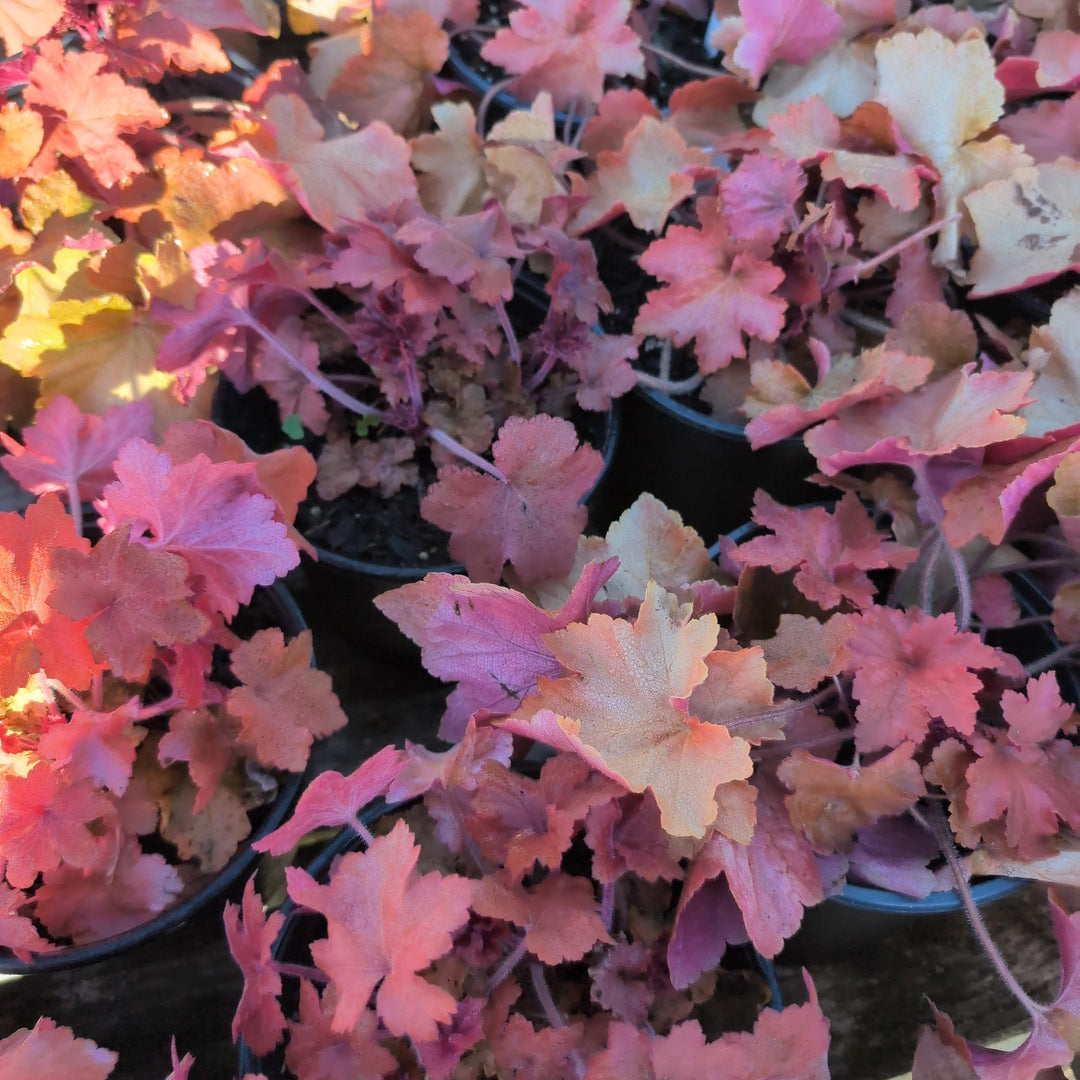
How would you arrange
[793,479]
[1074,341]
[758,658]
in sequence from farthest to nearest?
[793,479]
[1074,341]
[758,658]

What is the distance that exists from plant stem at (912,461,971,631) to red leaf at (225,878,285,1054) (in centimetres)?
59

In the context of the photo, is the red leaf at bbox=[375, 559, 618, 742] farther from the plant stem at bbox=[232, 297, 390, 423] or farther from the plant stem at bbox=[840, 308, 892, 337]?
the plant stem at bbox=[840, 308, 892, 337]

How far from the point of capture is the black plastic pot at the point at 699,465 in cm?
99

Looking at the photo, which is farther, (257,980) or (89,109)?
(89,109)

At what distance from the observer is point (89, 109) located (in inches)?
34.3

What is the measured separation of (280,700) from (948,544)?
1.85ft

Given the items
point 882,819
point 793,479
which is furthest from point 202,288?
point 882,819

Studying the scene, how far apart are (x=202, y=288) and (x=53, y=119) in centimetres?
20

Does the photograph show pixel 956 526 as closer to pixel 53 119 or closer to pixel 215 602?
pixel 215 602

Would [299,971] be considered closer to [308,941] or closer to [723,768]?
[308,941]

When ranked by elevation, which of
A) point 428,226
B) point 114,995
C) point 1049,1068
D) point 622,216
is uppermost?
point 428,226

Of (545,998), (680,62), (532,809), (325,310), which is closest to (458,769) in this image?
(532,809)

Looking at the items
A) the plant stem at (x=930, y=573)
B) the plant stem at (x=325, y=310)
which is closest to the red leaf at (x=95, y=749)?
the plant stem at (x=325, y=310)

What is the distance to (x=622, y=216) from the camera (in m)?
1.14
